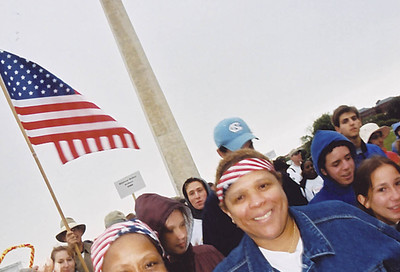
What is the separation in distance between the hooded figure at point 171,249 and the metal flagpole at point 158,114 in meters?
6.54

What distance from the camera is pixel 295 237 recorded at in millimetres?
1707

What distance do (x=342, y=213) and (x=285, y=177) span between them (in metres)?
1.17

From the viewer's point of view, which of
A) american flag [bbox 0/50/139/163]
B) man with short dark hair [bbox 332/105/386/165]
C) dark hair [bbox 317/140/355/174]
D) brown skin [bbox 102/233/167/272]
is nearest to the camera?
brown skin [bbox 102/233/167/272]

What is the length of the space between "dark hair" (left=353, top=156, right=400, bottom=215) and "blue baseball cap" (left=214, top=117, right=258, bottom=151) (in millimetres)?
822

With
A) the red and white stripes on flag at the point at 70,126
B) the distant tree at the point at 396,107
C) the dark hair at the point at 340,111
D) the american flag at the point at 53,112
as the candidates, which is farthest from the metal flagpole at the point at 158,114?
the distant tree at the point at 396,107

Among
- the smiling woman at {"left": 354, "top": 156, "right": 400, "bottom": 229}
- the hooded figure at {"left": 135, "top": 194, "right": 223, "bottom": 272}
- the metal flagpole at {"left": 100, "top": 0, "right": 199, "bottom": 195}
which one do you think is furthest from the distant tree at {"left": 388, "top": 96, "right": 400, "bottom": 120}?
the hooded figure at {"left": 135, "top": 194, "right": 223, "bottom": 272}

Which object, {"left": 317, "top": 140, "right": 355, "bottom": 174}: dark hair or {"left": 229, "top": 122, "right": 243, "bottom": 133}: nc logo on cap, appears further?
{"left": 317, "top": 140, "right": 355, "bottom": 174}: dark hair

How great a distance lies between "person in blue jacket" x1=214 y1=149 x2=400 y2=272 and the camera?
1.54 meters

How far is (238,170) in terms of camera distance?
1.78 metres

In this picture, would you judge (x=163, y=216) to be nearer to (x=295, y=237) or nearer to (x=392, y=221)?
(x=295, y=237)

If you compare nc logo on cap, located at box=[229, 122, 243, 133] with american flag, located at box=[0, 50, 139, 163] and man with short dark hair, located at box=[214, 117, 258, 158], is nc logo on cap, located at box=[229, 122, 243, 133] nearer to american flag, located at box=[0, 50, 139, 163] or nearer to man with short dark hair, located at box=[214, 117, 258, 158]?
man with short dark hair, located at box=[214, 117, 258, 158]

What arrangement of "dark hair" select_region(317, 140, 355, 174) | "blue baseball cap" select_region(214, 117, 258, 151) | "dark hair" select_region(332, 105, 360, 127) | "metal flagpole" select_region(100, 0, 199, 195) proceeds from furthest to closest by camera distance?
"metal flagpole" select_region(100, 0, 199, 195)
"dark hair" select_region(332, 105, 360, 127)
"dark hair" select_region(317, 140, 355, 174)
"blue baseball cap" select_region(214, 117, 258, 151)

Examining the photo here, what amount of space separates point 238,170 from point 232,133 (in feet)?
3.17

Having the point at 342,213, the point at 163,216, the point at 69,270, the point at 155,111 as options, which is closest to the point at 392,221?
the point at 342,213
